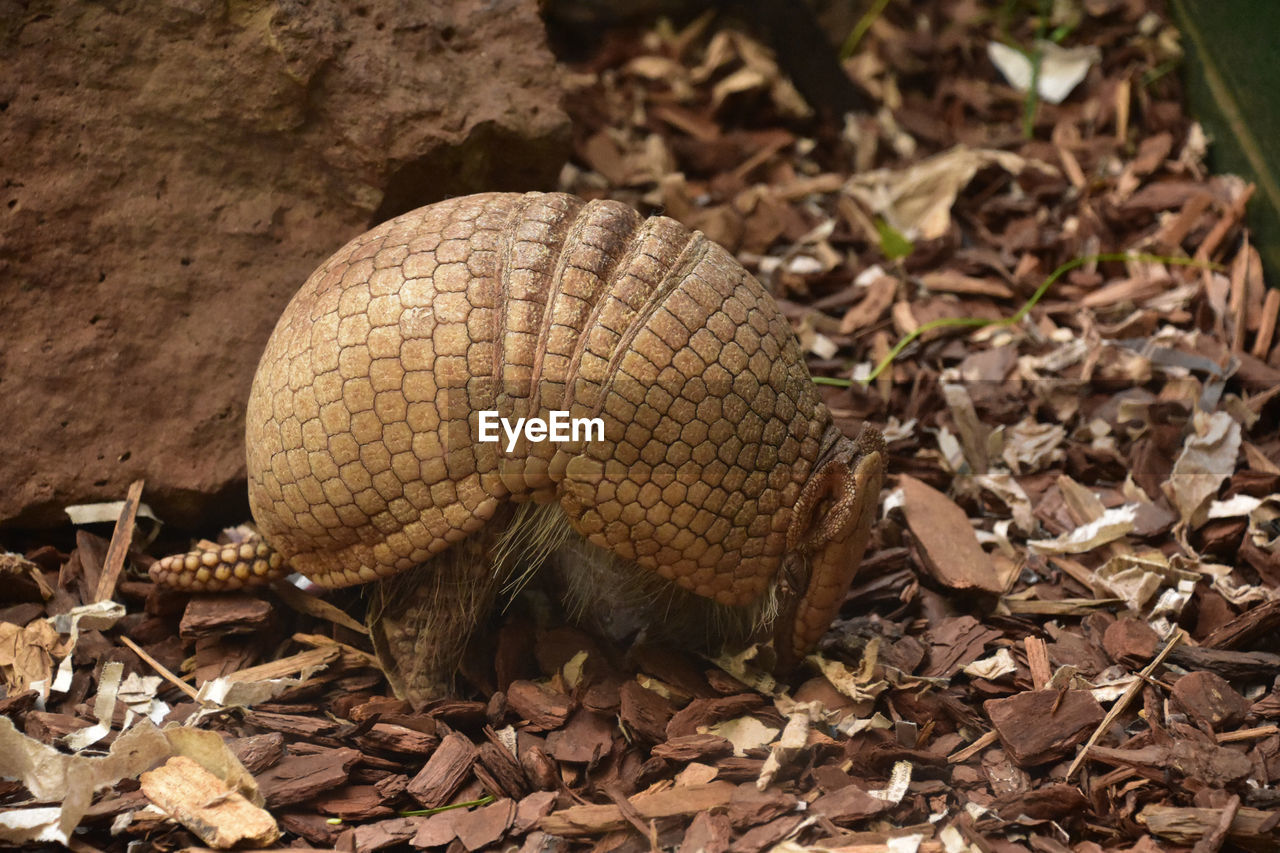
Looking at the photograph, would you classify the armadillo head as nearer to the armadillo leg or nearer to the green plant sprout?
the armadillo leg

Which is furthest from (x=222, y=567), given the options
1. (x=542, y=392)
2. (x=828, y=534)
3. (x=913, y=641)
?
(x=913, y=641)

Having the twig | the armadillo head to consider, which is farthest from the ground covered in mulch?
the armadillo head

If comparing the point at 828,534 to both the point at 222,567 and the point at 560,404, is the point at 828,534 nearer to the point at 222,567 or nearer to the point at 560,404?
the point at 560,404

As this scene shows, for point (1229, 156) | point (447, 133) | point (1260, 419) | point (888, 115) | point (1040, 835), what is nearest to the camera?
point (1040, 835)

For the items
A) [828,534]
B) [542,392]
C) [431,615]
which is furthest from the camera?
[431,615]

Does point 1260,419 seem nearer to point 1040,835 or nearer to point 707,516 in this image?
point 1040,835

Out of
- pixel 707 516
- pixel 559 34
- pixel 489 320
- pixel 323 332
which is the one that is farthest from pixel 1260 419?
pixel 559 34
